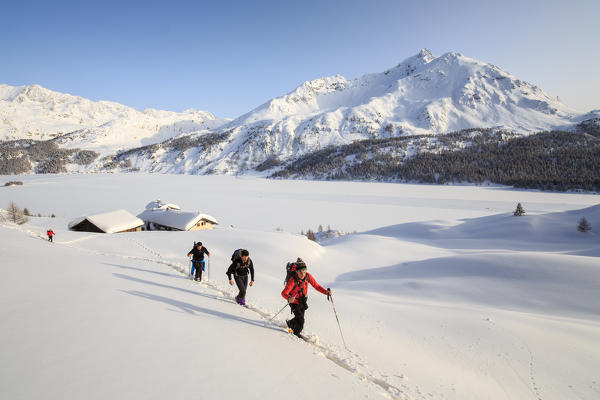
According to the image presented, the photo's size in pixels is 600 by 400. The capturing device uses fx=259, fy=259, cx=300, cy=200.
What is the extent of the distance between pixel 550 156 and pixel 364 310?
17294 centimetres

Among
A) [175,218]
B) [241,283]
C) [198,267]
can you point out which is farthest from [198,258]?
[175,218]

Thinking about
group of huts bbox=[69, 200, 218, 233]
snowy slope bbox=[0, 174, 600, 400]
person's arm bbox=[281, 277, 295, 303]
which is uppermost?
person's arm bbox=[281, 277, 295, 303]

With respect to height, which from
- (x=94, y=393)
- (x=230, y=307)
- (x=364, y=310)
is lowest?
(x=364, y=310)

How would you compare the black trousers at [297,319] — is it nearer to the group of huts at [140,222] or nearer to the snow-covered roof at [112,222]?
the group of huts at [140,222]

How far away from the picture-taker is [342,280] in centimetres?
1655

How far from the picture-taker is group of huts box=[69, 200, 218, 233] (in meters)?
27.9

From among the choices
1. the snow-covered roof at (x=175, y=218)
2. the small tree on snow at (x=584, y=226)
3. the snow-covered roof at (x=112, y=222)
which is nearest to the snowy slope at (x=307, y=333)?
the snow-covered roof at (x=175, y=218)

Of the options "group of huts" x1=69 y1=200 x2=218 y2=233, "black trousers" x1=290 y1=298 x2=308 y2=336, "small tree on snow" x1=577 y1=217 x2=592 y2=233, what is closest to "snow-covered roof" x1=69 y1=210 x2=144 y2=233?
"group of huts" x1=69 y1=200 x2=218 y2=233

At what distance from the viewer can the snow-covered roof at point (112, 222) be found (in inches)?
1078

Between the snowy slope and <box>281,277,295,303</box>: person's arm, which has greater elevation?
<box>281,277,295,303</box>: person's arm

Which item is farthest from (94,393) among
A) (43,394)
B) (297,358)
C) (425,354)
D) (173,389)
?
(425,354)

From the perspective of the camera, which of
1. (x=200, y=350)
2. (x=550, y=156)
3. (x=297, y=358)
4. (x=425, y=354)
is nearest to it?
(x=200, y=350)

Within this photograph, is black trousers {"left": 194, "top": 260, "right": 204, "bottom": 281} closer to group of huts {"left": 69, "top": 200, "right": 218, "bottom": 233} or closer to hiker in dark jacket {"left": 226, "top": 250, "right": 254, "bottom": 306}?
hiker in dark jacket {"left": 226, "top": 250, "right": 254, "bottom": 306}

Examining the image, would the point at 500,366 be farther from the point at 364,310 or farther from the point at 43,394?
the point at 43,394
